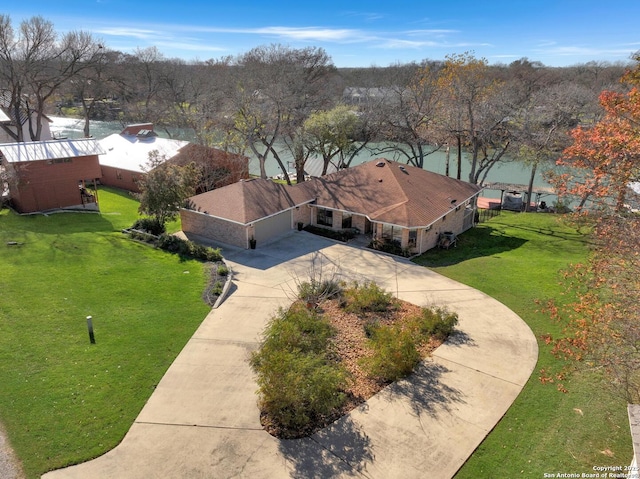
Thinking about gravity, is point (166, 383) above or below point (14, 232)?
below

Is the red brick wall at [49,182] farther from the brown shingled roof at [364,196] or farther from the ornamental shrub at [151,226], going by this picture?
the brown shingled roof at [364,196]

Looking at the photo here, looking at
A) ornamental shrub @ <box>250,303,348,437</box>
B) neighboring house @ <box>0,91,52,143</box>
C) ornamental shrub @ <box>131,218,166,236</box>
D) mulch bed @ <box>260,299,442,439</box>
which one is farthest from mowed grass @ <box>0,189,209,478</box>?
neighboring house @ <box>0,91,52,143</box>

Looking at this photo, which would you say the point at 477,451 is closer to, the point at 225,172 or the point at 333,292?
the point at 333,292

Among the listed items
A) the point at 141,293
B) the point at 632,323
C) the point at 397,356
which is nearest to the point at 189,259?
the point at 141,293

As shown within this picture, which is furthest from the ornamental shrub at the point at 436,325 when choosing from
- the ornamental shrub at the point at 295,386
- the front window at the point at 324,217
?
the front window at the point at 324,217

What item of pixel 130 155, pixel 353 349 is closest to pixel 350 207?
pixel 353 349

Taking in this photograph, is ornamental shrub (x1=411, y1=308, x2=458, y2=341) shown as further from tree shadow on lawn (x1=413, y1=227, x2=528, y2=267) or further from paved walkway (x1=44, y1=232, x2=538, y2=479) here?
tree shadow on lawn (x1=413, y1=227, x2=528, y2=267)
